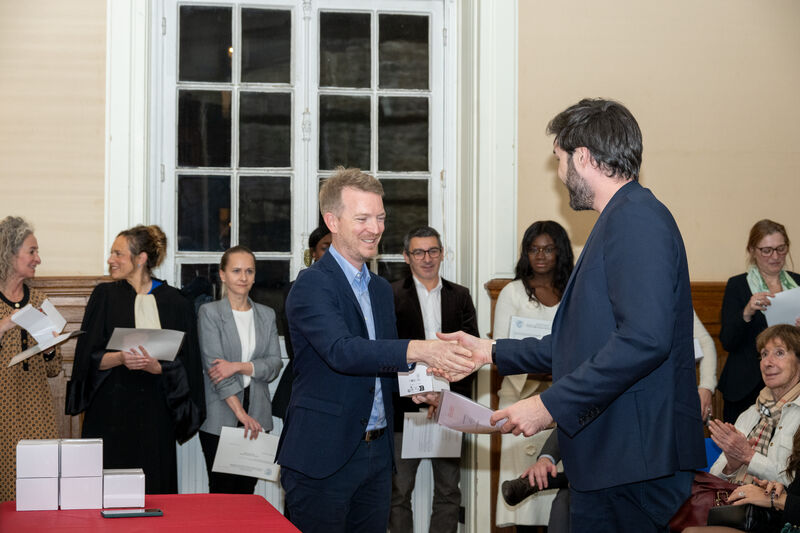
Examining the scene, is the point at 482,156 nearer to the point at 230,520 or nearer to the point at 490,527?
the point at 490,527

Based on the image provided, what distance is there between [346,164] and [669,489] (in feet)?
13.8

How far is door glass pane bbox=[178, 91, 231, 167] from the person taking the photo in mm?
5992

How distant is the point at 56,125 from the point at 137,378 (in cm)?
178

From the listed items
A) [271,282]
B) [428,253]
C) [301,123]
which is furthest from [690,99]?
[271,282]

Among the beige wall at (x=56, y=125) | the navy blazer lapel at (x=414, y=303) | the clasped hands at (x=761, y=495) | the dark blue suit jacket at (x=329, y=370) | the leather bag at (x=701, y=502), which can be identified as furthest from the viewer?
the beige wall at (x=56, y=125)

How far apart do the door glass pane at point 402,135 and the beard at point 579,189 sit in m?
3.74

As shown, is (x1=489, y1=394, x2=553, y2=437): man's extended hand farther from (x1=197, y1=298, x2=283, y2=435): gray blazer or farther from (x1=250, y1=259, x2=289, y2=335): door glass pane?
(x1=250, y1=259, x2=289, y2=335): door glass pane

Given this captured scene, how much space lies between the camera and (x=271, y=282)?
6.00m

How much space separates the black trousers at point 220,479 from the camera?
197 inches

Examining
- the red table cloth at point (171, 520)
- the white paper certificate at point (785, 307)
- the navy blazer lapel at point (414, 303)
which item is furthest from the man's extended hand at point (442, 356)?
the white paper certificate at point (785, 307)

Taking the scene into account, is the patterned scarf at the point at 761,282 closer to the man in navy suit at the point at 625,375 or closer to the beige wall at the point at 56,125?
the man in navy suit at the point at 625,375

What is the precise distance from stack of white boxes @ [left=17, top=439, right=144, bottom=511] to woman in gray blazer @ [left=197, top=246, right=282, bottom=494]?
220 centimetres

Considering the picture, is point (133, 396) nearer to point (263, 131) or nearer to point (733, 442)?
point (263, 131)

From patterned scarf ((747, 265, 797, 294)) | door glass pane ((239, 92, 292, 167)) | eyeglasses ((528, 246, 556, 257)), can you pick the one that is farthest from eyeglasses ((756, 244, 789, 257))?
door glass pane ((239, 92, 292, 167))
